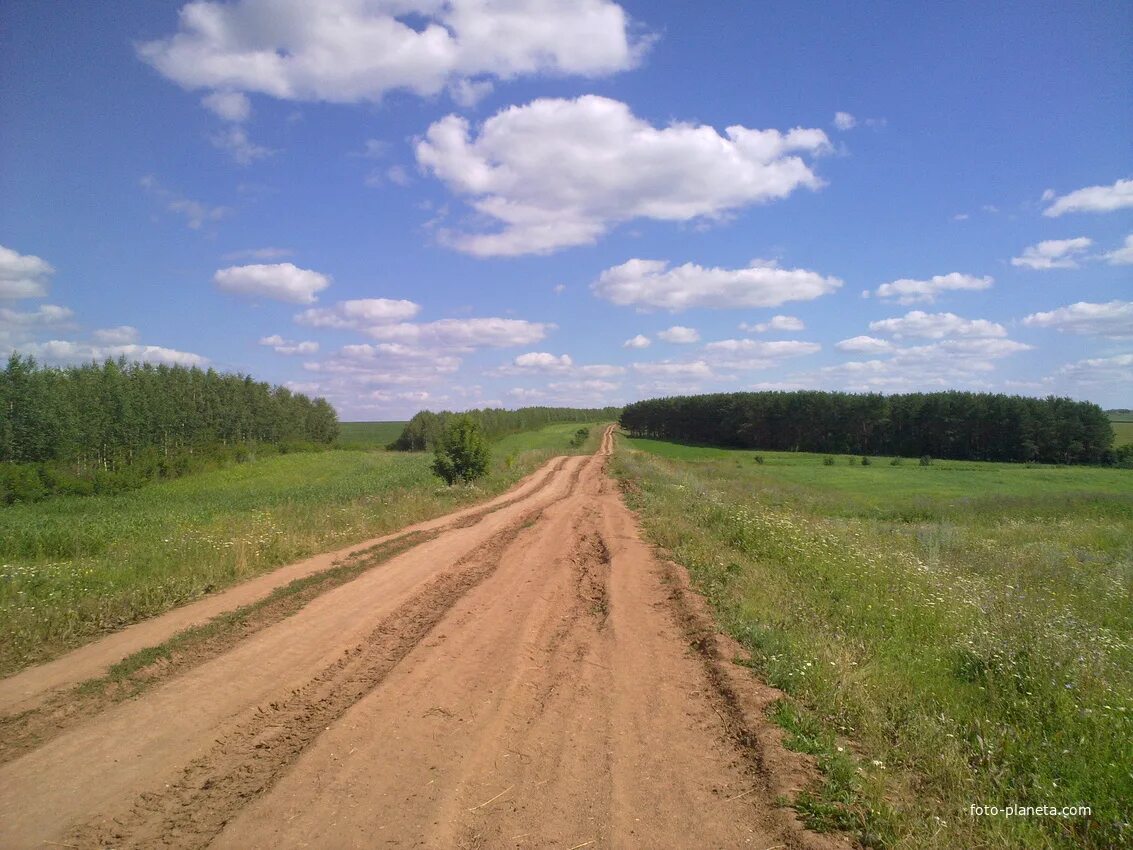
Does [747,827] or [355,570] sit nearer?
[747,827]

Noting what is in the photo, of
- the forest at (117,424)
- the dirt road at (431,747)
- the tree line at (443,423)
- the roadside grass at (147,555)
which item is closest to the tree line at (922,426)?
the tree line at (443,423)

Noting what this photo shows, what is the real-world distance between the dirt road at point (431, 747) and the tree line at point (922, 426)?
75441 mm

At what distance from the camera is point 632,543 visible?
578 inches

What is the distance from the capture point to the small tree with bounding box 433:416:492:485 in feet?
100.0

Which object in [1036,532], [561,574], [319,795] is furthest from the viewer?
[1036,532]

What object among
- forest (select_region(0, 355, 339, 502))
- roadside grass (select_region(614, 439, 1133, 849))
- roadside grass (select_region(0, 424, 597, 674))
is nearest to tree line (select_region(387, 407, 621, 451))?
forest (select_region(0, 355, 339, 502))

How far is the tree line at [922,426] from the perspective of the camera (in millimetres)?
66000

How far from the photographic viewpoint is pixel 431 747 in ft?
16.5

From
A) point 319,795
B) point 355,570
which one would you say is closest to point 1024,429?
point 355,570

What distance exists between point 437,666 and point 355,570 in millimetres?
5746

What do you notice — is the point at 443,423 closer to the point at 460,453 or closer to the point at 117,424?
the point at 117,424

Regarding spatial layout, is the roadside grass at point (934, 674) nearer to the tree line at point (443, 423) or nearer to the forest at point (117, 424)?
the forest at point (117, 424)

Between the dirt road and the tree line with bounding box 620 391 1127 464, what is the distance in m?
75.4

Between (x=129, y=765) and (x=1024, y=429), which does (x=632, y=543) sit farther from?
(x=1024, y=429)
